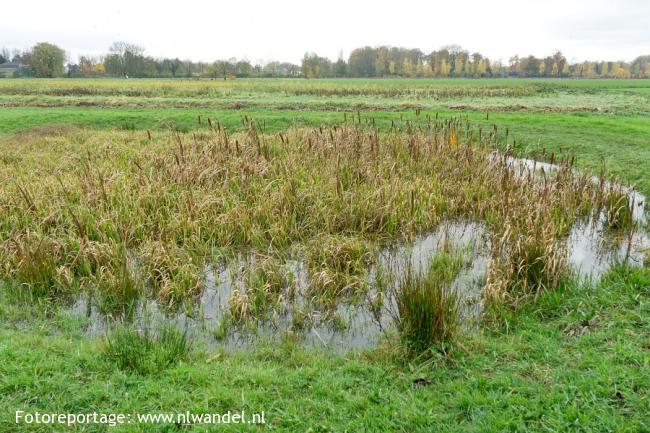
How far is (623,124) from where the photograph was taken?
1675cm

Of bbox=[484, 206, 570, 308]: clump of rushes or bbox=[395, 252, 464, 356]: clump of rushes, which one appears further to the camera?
bbox=[484, 206, 570, 308]: clump of rushes

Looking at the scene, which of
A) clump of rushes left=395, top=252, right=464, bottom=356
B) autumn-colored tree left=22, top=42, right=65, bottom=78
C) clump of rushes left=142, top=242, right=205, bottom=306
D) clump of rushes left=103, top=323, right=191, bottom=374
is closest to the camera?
clump of rushes left=103, top=323, right=191, bottom=374

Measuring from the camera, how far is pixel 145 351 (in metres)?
4.45

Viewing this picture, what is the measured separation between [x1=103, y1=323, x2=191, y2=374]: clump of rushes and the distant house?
104 metres

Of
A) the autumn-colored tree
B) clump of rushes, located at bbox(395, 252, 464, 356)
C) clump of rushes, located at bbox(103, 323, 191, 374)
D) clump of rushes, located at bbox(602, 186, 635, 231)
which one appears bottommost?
clump of rushes, located at bbox(103, 323, 191, 374)

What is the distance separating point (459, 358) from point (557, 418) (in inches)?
42.9

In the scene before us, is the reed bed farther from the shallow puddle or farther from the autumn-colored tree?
the autumn-colored tree

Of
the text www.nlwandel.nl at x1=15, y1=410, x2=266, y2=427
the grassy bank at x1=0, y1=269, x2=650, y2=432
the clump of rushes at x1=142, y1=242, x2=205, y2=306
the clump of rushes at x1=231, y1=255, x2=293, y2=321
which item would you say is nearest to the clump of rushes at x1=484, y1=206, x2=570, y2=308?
the grassy bank at x1=0, y1=269, x2=650, y2=432

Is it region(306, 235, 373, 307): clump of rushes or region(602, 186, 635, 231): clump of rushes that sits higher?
region(602, 186, 635, 231): clump of rushes

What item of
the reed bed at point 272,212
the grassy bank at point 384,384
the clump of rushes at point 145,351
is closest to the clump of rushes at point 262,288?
the reed bed at point 272,212

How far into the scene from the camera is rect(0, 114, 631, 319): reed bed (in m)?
6.31

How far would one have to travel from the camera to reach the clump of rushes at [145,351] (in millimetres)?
4316

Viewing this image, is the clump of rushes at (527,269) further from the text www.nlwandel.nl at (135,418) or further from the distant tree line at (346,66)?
the distant tree line at (346,66)

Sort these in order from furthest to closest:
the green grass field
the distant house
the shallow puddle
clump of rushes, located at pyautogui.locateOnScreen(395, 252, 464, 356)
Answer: the distant house
the shallow puddle
clump of rushes, located at pyautogui.locateOnScreen(395, 252, 464, 356)
the green grass field
